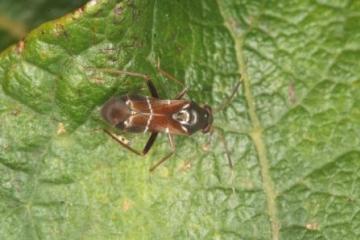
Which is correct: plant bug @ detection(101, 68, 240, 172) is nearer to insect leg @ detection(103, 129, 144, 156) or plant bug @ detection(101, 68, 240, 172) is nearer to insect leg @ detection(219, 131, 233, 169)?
insect leg @ detection(103, 129, 144, 156)

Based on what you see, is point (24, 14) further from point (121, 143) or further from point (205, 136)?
point (205, 136)

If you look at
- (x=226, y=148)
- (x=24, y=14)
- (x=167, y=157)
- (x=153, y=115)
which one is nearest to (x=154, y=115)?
(x=153, y=115)

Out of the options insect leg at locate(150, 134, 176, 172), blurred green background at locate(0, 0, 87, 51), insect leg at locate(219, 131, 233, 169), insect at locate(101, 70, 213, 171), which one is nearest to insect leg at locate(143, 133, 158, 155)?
insect at locate(101, 70, 213, 171)

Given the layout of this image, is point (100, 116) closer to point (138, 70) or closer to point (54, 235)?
point (138, 70)

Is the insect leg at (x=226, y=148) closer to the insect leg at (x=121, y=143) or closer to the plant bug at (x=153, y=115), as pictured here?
the plant bug at (x=153, y=115)

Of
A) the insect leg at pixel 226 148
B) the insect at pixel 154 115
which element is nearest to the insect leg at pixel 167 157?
the insect at pixel 154 115

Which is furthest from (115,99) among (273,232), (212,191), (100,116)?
(273,232)
